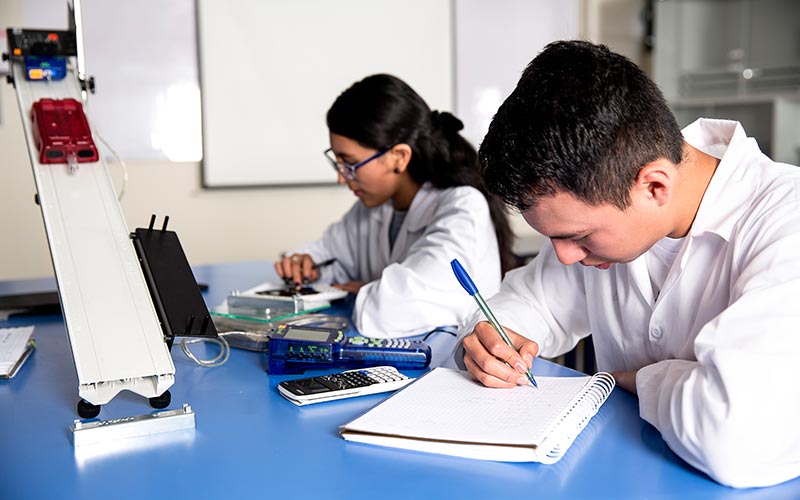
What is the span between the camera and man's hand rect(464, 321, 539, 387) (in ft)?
3.38

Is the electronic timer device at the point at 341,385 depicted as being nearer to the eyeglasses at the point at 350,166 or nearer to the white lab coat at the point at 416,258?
the white lab coat at the point at 416,258

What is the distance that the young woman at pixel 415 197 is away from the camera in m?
1.60

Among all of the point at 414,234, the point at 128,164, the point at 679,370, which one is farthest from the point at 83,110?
the point at 128,164

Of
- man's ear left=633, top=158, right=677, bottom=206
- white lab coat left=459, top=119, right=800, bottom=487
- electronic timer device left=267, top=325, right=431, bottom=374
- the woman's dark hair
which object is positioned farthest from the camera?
the woman's dark hair

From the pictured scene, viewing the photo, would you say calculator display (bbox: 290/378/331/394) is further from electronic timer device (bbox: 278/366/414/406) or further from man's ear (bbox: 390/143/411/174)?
man's ear (bbox: 390/143/411/174)

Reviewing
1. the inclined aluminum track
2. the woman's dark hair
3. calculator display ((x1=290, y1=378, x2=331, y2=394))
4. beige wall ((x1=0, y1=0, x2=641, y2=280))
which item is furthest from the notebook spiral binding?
beige wall ((x1=0, y1=0, x2=641, y2=280))

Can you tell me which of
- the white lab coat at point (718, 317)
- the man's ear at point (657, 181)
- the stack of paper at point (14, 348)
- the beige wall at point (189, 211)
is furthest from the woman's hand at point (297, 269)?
the beige wall at point (189, 211)

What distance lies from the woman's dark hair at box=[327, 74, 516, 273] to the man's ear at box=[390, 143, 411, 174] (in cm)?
1

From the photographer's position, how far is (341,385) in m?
1.07

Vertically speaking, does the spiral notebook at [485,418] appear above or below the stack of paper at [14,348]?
above

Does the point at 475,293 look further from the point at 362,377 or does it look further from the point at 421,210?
the point at 421,210

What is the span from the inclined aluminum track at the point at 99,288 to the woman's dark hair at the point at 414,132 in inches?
27.8

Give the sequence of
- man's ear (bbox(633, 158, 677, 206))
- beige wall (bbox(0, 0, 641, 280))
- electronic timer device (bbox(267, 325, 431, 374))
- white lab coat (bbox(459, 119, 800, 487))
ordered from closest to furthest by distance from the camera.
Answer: white lab coat (bbox(459, 119, 800, 487))
man's ear (bbox(633, 158, 677, 206))
electronic timer device (bbox(267, 325, 431, 374))
beige wall (bbox(0, 0, 641, 280))

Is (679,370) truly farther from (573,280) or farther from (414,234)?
(414,234)
